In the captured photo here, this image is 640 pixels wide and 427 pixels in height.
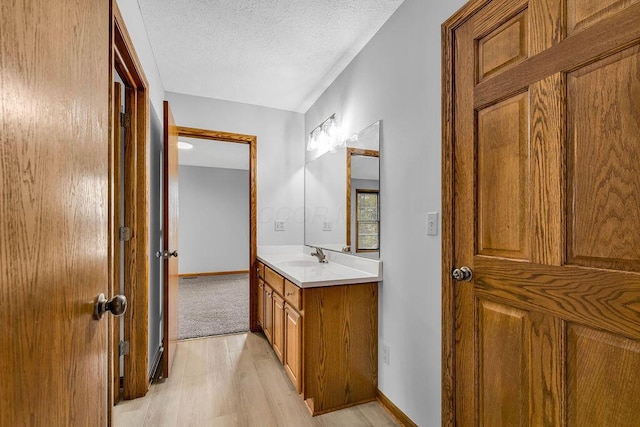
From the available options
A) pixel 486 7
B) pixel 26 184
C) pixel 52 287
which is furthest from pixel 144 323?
pixel 486 7

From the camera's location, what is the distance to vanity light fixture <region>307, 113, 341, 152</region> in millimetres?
2639

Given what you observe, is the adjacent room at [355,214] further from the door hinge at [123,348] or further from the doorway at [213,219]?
the doorway at [213,219]

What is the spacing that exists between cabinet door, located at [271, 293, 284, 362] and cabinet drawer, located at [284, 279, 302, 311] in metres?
0.15

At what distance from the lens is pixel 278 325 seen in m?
2.35

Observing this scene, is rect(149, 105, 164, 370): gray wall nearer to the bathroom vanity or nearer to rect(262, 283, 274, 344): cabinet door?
rect(262, 283, 274, 344): cabinet door

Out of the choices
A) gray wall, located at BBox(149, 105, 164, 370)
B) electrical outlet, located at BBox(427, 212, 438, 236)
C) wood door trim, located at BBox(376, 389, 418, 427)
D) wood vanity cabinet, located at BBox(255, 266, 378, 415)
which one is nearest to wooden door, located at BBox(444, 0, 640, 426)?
electrical outlet, located at BBox(427, 212, 438, 236)

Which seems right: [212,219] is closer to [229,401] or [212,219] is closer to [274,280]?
[274,280]

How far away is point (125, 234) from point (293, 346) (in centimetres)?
129

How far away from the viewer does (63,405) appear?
671 mm

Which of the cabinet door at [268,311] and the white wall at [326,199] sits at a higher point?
the white wall at [326,199]

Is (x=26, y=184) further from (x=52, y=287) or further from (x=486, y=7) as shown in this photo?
(x=486, y=7)

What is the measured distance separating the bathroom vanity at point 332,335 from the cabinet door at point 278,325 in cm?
12

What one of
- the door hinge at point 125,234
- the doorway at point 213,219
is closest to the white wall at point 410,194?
the door hinge at point 125,234

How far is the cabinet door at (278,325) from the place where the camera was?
2254mm
